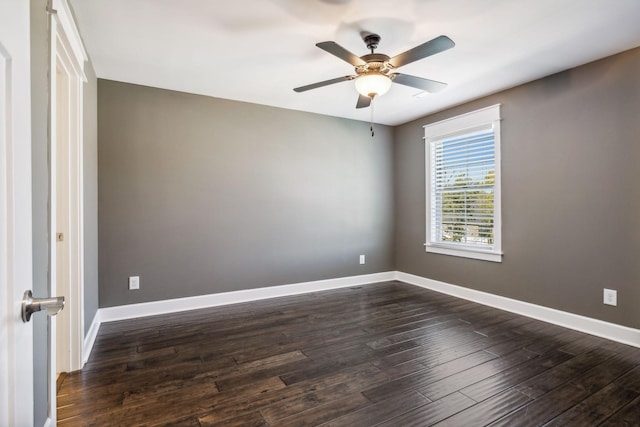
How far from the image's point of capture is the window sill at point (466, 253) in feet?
11.8

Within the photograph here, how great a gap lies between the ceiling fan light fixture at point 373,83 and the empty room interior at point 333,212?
0.05 ft

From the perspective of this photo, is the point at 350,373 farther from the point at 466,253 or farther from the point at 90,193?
the point at 90,193

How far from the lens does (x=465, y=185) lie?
3.95m

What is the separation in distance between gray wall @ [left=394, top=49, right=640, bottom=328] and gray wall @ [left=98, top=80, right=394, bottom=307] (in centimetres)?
168

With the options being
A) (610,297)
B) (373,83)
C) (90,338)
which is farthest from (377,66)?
(90,338)

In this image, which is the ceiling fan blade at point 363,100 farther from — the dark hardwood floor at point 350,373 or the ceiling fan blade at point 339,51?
the dark hardwood floor at point 350,373

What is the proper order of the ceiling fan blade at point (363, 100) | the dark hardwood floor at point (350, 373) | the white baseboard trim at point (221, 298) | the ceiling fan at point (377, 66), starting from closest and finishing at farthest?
the dark hardwood floor at point (350, 373)
the ceiling fan at point (377, 66)
the ceiling fan blade at point (363, 100)
the white baseboard trim at point (221, 298)

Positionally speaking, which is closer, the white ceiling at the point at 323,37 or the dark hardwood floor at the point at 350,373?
the dark hardwood floor at the point at 350,373

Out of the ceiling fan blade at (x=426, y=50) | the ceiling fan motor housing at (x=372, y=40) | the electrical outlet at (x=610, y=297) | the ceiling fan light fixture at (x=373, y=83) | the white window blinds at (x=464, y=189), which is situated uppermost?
A: the ceiling fan motor housing at (x=372, y=40)

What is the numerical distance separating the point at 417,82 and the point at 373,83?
1.37 ft

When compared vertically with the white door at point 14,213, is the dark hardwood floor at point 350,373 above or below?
below

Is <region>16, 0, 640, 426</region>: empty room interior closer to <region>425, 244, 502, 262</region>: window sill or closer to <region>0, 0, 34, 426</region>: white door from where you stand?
<region>425, 244, 502, 262</region>: window sill

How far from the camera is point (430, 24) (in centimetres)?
223

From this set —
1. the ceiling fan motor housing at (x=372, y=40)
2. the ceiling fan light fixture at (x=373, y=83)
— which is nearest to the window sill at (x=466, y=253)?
the ceiling fan light fixture at (x=373, y=83)
